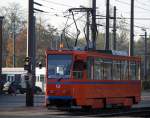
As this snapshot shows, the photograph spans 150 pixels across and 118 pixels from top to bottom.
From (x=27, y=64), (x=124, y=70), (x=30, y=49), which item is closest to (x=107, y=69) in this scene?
(x=124, y=70)

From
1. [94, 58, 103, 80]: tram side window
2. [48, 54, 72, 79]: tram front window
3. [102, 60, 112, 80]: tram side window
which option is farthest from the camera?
[102, 60, 112, 80]: tram side window

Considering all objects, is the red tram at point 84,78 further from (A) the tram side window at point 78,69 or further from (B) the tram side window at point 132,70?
(B) the tram side window at point 132,70

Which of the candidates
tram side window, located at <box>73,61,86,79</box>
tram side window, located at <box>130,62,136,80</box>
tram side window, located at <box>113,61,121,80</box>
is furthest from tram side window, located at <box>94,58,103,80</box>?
tram side window, located at <box>130,62,136,80</box>

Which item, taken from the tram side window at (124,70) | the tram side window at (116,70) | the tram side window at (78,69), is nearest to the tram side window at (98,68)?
the tram side window at (78,69)

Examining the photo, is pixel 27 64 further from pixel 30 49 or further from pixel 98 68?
pixel 98 68

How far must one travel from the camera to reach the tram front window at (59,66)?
98.4ft

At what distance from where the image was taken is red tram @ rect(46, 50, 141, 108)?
30.1 m

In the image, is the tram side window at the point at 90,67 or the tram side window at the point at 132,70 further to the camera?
the tram side window at the point at 132,70

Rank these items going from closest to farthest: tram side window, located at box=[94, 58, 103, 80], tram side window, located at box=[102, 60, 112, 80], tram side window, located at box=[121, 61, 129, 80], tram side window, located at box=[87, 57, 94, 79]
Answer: tram side window, located at box=[87, 57, 94, 79] < tram side window, located at box=[94, 58, 103, 80] < tram side window, located at box=[102, 60, 112, 80] < tram side window, located at box=[121, 61, 129, 80]

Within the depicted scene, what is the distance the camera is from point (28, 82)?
35.9m

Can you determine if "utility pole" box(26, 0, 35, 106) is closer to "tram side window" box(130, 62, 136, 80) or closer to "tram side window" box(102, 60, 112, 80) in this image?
"tram side window" box(102, 60, 112, 80)

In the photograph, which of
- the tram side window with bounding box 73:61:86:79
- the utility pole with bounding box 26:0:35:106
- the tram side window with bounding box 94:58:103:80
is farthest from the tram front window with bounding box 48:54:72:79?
the utility pole with bounding box 26:0:35:106

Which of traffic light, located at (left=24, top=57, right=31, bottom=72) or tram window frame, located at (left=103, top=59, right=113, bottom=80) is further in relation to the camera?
traffic light, located at (left=24, top=57, right=31, bottom=72)

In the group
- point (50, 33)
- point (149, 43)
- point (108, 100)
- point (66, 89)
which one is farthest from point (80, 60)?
point (149, 43)
